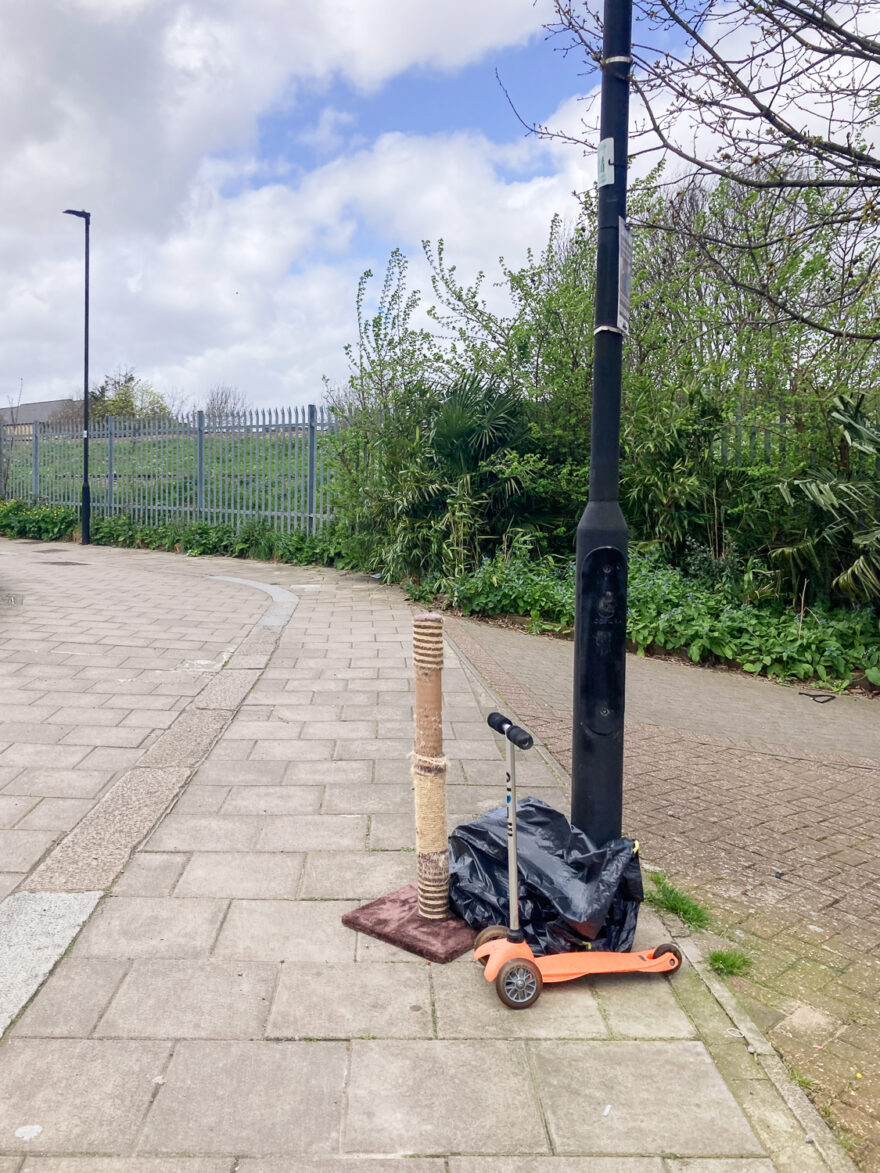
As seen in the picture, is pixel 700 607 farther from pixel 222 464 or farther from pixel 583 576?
pixel 222 464

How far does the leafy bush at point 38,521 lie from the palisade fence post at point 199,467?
3.97m

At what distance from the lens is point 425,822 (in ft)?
10.6

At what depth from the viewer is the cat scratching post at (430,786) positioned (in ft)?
10.5

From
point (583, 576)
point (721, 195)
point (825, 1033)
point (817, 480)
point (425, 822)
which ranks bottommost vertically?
point (825, 1033)

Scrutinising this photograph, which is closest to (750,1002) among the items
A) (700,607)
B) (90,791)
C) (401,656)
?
(90,791)

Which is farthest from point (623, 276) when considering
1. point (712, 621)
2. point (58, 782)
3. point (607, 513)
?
point (712, 621)

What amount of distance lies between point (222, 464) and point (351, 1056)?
51.0ft

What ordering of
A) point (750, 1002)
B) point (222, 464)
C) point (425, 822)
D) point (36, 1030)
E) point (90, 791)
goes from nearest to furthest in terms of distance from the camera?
point (36, 1030)
point (750, 1002)
point (425, 822)
point (90, 791)
point (222, 464)

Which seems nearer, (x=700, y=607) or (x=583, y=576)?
(x=583, y=576)

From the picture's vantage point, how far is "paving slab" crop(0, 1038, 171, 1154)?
85.3 inches

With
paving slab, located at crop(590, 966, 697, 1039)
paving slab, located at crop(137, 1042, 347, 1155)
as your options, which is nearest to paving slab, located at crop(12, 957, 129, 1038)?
paving slab, located at crop(137, 1042, 347, 1155)

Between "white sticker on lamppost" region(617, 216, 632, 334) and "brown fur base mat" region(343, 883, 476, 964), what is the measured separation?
2.21 metres

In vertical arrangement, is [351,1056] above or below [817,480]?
below

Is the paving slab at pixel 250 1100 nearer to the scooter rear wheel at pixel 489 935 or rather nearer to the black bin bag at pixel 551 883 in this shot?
the scooter rear wheel at pixel 489 935
